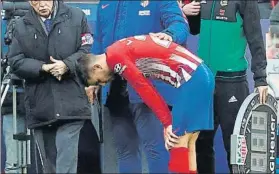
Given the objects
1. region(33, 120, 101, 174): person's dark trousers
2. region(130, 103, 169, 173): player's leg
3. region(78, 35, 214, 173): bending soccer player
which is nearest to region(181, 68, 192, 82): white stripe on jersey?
region(78, 35, 214, 173): bending soccer player

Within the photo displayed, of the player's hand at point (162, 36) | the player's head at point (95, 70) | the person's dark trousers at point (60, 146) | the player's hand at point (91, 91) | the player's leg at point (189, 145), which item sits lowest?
the person's dark trousers at point (60, 146)

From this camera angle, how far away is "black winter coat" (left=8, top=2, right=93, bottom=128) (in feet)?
14.6

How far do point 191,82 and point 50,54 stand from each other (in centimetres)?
103

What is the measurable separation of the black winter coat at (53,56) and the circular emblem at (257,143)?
94cm

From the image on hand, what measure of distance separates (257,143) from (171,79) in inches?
36.6

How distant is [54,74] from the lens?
4.39 meters

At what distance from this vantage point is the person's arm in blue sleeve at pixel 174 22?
4215mm

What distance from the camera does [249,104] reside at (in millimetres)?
4473

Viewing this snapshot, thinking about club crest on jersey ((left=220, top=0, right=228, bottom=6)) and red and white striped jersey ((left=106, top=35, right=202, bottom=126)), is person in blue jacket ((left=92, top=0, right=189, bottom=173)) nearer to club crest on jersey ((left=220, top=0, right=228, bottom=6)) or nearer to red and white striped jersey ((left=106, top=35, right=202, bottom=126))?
club crest on jersey ((left=220, top=0, right=228, bottom=6))

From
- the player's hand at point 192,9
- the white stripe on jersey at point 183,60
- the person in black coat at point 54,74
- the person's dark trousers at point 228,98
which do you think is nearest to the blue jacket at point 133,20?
the person in black coat at point 54,74

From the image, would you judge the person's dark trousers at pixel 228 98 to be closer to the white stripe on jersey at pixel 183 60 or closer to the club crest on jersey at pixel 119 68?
the white stripe on jersey at pixel 183 60

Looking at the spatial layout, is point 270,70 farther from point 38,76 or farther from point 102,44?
point 38,76

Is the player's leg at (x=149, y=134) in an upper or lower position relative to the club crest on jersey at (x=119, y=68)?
lower

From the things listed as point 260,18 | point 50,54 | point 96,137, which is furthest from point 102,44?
point 260,18
